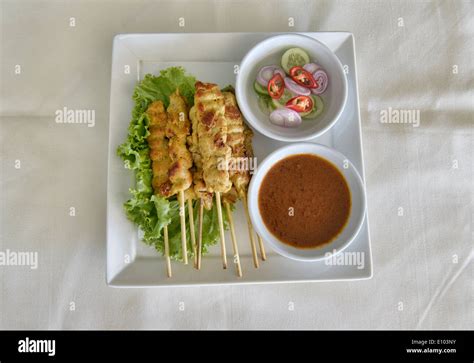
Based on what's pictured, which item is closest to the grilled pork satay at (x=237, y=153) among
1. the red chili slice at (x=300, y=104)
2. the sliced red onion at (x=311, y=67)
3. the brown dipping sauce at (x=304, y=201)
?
the brown dipping sauce at (x=304, y=201)

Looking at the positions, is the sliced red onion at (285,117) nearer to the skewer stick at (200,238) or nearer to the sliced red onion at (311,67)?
the sliced red onion at (311,67)

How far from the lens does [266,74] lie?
3355 mm

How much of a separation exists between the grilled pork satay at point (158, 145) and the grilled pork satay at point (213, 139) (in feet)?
0.93

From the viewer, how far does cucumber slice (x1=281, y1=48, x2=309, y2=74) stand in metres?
3.36

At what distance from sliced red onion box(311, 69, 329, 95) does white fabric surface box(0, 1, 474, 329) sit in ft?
1.80

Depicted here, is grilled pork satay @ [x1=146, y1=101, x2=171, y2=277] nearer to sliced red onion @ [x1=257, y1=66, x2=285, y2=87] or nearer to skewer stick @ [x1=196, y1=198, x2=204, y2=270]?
skewer stick @ [x1=196, y1=198, x2=204, y2=270]

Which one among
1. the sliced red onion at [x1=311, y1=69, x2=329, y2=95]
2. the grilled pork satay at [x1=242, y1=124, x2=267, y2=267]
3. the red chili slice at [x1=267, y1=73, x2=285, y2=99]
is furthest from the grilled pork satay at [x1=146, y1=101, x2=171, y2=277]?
the sliced red onion at [x1=311, y1=69, x2=329, y2=95]

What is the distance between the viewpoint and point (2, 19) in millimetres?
3729

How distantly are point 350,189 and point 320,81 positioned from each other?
2.85 feet

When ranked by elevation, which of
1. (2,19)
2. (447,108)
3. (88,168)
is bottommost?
(88,168)

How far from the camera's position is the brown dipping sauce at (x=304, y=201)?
3.12m
